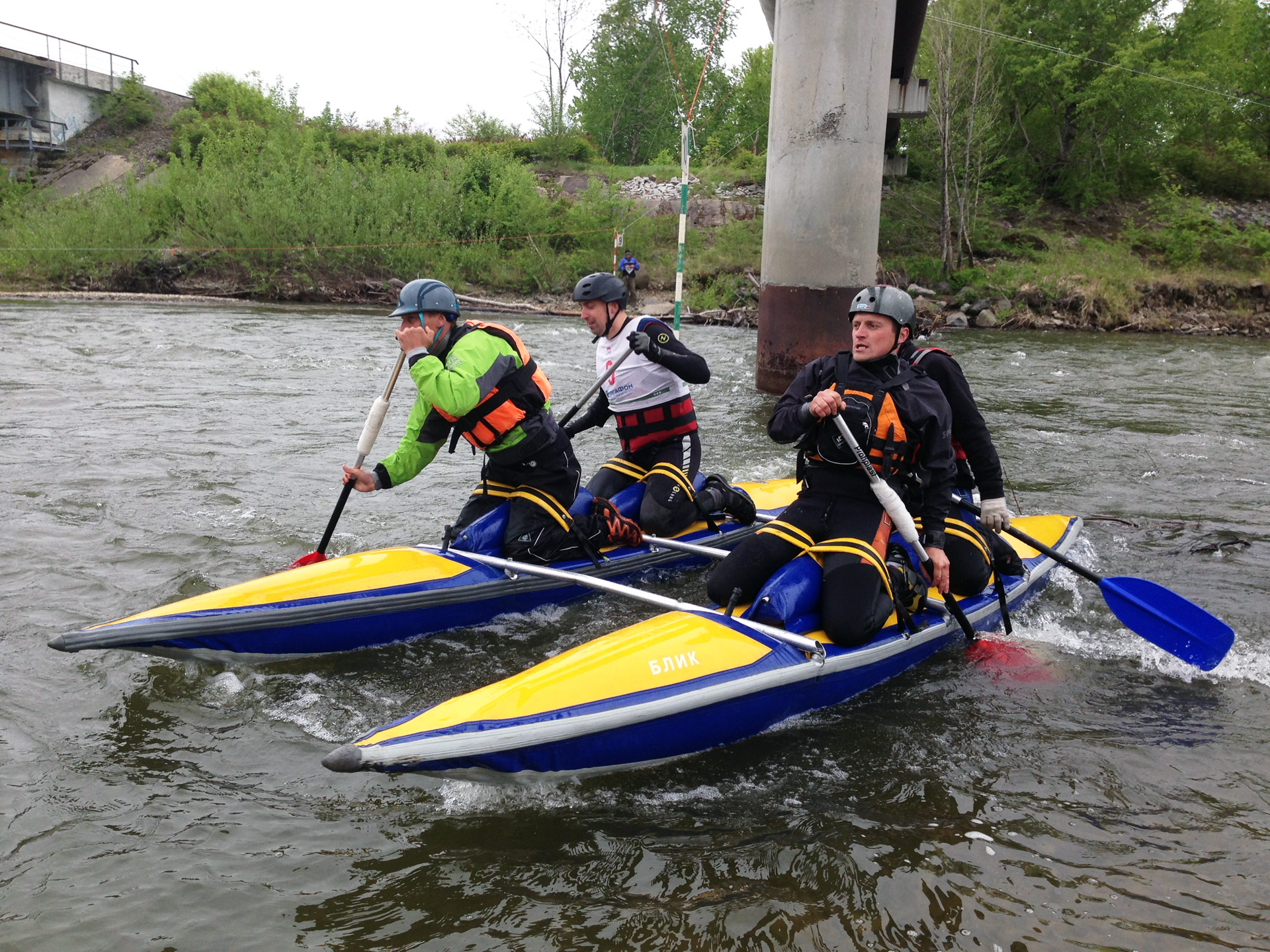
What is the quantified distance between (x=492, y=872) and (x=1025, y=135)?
100.0 feet

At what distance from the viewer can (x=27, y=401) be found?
31.6 feet

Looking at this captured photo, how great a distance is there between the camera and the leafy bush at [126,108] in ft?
102

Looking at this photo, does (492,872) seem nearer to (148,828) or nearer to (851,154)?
(148,828)

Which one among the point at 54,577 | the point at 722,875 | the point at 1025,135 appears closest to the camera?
the point at 722,875

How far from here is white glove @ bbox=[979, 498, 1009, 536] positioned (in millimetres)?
Result: 4352

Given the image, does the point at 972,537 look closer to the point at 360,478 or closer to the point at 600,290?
the point at 600,290

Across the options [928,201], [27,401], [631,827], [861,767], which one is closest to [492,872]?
[631,827]

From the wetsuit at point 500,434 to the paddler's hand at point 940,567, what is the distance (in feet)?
6.28

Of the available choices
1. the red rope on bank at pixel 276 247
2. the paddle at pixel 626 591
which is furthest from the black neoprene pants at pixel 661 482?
the red rope on bank at pixel 276 247

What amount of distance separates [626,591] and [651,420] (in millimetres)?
1814

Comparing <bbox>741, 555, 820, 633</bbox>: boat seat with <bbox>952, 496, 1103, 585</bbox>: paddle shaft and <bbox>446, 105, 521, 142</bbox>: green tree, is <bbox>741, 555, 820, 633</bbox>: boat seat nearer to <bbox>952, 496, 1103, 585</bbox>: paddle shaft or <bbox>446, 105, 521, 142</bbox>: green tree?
<bbox>952, 496, 1103, 585</bbox>: paddle shaft

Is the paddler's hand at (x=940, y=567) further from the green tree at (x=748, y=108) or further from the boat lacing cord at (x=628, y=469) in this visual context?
the green tree at (x=748, y=108)

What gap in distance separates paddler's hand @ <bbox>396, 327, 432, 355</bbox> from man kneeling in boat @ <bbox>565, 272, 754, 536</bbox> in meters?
1.16

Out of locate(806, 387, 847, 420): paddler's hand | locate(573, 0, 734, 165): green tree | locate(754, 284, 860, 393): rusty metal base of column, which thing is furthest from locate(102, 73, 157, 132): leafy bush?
locate(806, 387, 847, 420): paddler's hand
